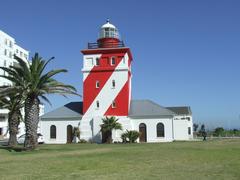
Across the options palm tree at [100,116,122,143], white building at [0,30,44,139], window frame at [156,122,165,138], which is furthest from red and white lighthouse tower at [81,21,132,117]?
white building at [0,30,44,139]

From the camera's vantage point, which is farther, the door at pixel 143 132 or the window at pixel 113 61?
the window at pixel 113 61

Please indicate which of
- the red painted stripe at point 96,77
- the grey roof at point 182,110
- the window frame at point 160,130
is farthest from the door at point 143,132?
the grey roof at point 182,110

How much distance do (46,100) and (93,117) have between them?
15.6m

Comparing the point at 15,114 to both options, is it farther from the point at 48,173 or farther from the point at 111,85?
the point at 48,173

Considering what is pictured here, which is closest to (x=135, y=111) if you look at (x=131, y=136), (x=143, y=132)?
(x=143, y=132)

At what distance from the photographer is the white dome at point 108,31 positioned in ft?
156

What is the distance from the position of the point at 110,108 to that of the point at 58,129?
763cm

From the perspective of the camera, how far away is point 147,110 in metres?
48.2

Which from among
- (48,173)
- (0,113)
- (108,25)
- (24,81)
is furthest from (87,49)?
(0,113)

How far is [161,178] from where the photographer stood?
1302cm

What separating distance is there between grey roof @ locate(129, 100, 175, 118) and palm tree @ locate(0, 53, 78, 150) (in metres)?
17.5

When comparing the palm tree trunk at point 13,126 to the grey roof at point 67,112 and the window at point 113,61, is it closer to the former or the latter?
the grey roof at point 67,112

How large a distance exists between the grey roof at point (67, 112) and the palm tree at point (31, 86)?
17224 mm

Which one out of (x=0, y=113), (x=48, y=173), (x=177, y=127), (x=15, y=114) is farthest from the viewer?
(x=0, y=113)
